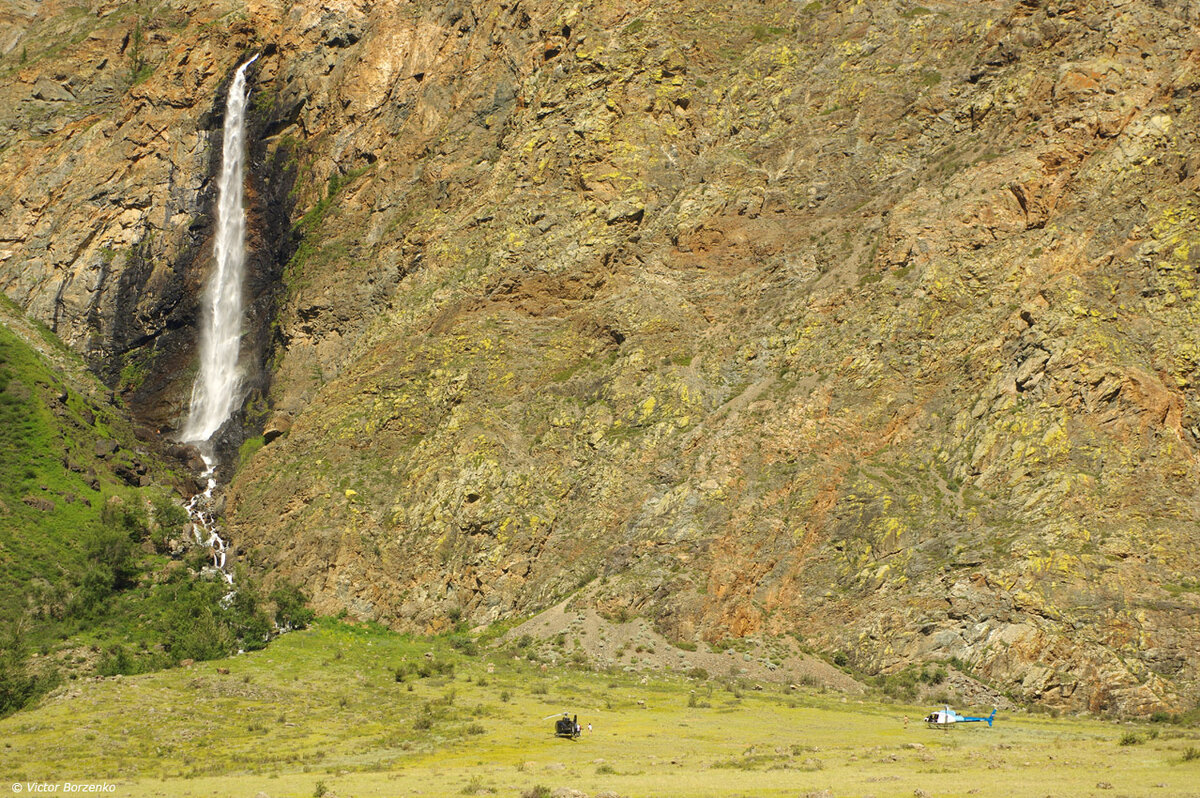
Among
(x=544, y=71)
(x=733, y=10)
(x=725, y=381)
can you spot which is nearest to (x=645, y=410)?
(x=725, y=381)

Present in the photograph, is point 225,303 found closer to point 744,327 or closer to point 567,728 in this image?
point 744,327

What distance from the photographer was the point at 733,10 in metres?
62.9

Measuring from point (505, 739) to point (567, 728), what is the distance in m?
2.04

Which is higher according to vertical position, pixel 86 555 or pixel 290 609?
pixel 86 555

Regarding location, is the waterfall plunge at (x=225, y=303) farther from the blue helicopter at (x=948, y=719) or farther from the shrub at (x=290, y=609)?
the blue helicopter at (x=948, y=719)

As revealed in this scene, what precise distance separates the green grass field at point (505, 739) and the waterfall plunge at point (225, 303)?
1129 inches

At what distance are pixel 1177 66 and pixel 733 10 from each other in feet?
90.5

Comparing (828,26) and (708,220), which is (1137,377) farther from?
(828,26)

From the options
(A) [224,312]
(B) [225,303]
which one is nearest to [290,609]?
(A) [224,312]

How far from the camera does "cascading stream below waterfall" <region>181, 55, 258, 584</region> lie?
6531 centimetres

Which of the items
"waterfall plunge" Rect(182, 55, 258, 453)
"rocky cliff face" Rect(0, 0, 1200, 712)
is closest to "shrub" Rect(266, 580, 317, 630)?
"rocky cliff face" Rect(0, 0, 1200, 712)

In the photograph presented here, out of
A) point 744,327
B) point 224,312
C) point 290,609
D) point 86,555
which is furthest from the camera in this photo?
point 224,312

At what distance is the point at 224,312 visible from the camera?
231 feet

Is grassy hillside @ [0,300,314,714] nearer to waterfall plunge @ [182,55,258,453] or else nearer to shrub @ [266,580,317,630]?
shrub @ [266,580,317,630]
